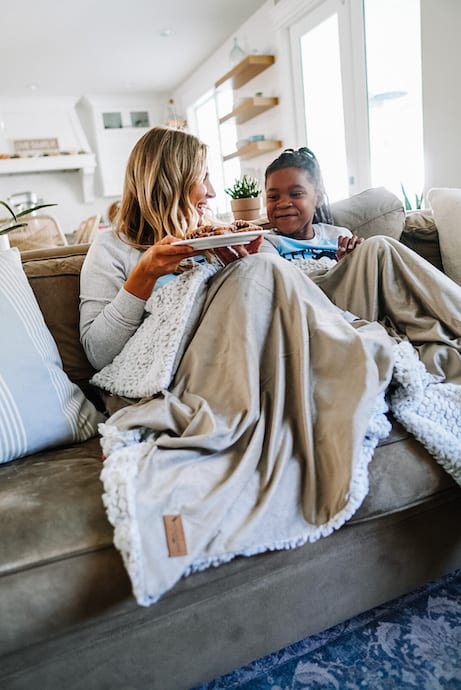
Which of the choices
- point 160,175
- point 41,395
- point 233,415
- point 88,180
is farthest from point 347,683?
point 88,180

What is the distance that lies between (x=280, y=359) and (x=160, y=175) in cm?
64

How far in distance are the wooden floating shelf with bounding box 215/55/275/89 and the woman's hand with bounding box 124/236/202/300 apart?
145 inches

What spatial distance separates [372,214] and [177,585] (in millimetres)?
1336

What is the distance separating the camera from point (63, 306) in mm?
1315

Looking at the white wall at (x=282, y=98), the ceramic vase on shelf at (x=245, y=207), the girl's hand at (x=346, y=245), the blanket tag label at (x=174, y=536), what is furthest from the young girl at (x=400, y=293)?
the white wall at (x=282, y=98)

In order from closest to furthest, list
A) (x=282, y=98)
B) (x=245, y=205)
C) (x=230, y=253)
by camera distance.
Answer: (x=230, y=253) → (x=245, y=205) → (x=282, y=98)

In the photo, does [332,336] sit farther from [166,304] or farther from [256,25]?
[256,25]

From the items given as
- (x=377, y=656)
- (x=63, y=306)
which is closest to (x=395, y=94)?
(x=63, y=306)

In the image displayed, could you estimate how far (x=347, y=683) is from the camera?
35.1 inches

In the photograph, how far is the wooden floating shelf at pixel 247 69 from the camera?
13.6ft

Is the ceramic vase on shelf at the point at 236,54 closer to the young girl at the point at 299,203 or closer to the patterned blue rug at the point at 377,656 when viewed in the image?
the young girl at the point at 299,203

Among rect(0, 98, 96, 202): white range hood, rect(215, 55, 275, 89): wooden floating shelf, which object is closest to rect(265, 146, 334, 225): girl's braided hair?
rect(215, 55, 275, 89): wooden floating shelf

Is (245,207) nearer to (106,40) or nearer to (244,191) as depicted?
(244,191)

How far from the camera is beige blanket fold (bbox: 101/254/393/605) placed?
2.36 ft
